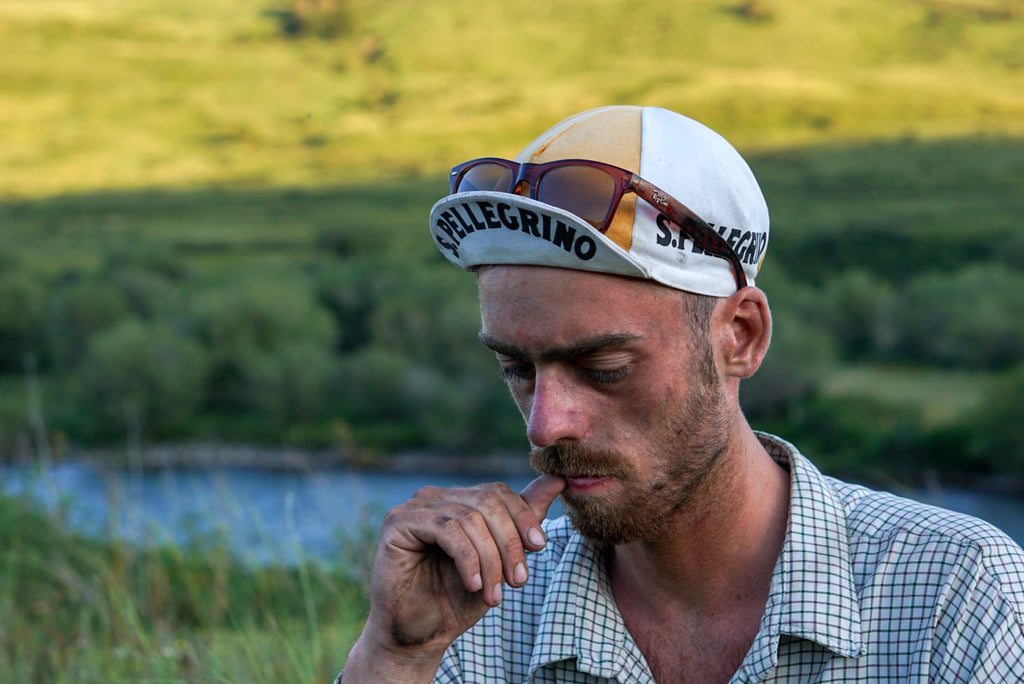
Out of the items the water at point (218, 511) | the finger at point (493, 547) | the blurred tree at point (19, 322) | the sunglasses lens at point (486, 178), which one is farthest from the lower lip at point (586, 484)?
the blurred tree at point (19, 322)

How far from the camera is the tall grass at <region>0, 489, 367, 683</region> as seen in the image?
13.8 feet

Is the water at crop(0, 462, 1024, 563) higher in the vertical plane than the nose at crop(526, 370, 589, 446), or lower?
lower

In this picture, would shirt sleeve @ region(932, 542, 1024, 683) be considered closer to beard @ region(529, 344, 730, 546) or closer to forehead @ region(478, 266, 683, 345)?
beard @ region(529, 344, 730, 546)

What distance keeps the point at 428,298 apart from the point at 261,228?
20.8 meters

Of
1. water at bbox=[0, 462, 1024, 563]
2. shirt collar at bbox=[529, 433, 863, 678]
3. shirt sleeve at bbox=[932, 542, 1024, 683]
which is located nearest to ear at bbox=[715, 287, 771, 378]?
shirt collar at bbox=[529, 433, 863, 678]

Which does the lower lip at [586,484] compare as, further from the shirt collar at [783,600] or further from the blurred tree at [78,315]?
the blurred tree at [78,315]

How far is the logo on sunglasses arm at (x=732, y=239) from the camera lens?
→ 2.05m

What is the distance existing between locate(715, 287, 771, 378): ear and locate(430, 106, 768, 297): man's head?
0.04m

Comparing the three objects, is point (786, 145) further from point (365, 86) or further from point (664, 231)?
point (664, 231)

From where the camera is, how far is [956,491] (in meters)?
40.3

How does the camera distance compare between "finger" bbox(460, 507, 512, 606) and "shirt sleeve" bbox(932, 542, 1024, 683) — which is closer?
"shirt sleeve" bbox(932, 542, 1024, 683)

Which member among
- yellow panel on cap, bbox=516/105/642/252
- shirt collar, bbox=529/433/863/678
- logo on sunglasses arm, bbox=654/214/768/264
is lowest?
shirt collar, bbox=529/433/863/678

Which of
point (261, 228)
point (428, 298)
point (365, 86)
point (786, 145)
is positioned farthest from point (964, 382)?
point (261, 228)

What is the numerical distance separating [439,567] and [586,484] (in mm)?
333
